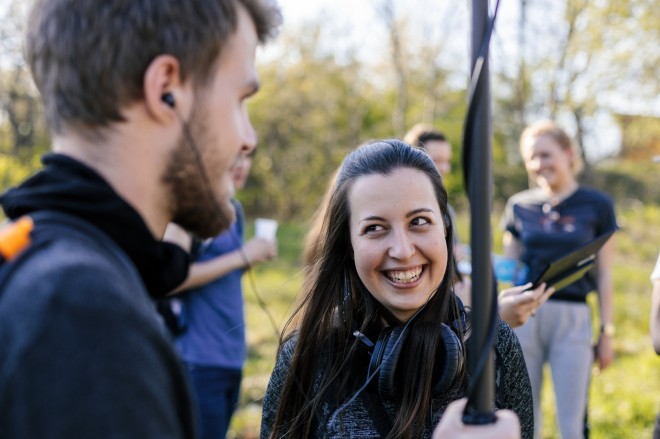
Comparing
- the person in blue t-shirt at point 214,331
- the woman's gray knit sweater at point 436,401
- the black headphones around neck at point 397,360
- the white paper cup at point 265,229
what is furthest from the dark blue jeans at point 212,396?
the black headphones around neck at point 397,360

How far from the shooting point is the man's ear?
1028mm

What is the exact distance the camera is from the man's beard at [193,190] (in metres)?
1.07

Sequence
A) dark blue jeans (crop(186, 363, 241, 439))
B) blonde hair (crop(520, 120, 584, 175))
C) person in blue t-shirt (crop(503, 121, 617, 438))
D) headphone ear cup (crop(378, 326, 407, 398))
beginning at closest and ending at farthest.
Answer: headphone ear cup (crop(378, 326, 407, 398)) < dark blue jeans (crop(186, 363, 241, 439)) < person in blue t-shirt (crop(503, 121, 617, 438)) < blonde hair (crop(520, 120, 584, 175))

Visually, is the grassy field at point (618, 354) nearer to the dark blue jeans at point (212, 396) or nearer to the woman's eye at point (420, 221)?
the dark blue jeans at point (212, 396)

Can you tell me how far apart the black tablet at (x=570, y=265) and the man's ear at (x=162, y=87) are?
183cm

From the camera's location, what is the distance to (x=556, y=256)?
4312 millimetres

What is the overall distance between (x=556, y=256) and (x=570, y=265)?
171 cm

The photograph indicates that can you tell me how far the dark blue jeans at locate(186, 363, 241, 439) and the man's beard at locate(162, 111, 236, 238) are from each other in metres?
2.42

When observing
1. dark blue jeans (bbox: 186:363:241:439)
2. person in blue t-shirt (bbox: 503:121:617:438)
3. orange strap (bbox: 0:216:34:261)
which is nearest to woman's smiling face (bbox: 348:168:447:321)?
orange strap (bbox: 0:216:34:261)

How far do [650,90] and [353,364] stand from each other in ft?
33.6

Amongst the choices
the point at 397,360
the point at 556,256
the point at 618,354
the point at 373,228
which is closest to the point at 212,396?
the point at 373,228

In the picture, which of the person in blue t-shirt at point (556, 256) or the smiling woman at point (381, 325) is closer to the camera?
the smiling woman at point (381, 325)

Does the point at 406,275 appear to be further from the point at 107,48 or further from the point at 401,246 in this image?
the point at 107,48

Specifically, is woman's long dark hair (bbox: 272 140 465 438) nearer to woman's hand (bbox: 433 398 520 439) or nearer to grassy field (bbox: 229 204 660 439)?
grassy field (bbox: 229 204 660 439)
